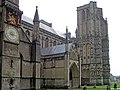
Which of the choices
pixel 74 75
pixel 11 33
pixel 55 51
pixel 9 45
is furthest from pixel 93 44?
pixel 9 45

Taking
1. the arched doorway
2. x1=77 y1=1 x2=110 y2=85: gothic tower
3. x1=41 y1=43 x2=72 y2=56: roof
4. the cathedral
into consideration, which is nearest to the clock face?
the cathedral

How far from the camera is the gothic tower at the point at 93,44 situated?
72250mm

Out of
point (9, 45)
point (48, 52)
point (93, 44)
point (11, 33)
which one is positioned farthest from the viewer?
point (93, 44)

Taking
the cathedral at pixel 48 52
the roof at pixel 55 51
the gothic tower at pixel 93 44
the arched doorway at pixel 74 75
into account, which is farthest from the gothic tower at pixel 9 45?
the gothic tower at pixel 93 44

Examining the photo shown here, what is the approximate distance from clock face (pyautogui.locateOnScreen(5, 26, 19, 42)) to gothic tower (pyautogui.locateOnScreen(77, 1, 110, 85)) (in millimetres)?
44617

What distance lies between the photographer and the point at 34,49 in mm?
36938

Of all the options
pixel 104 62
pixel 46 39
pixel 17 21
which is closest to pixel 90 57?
pixel 104 62

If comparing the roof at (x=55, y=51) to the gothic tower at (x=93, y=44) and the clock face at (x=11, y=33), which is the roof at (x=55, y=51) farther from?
the gothic tower at (x=93, y=44)

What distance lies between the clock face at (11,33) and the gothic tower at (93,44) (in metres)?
44.6

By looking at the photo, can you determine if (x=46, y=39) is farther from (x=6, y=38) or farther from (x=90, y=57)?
(x=6, y=38)

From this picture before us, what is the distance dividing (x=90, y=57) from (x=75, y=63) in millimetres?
21568

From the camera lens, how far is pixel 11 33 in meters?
30.4

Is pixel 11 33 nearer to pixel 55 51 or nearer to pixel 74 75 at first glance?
pixel 55 51

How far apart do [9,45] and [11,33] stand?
1.83 m
